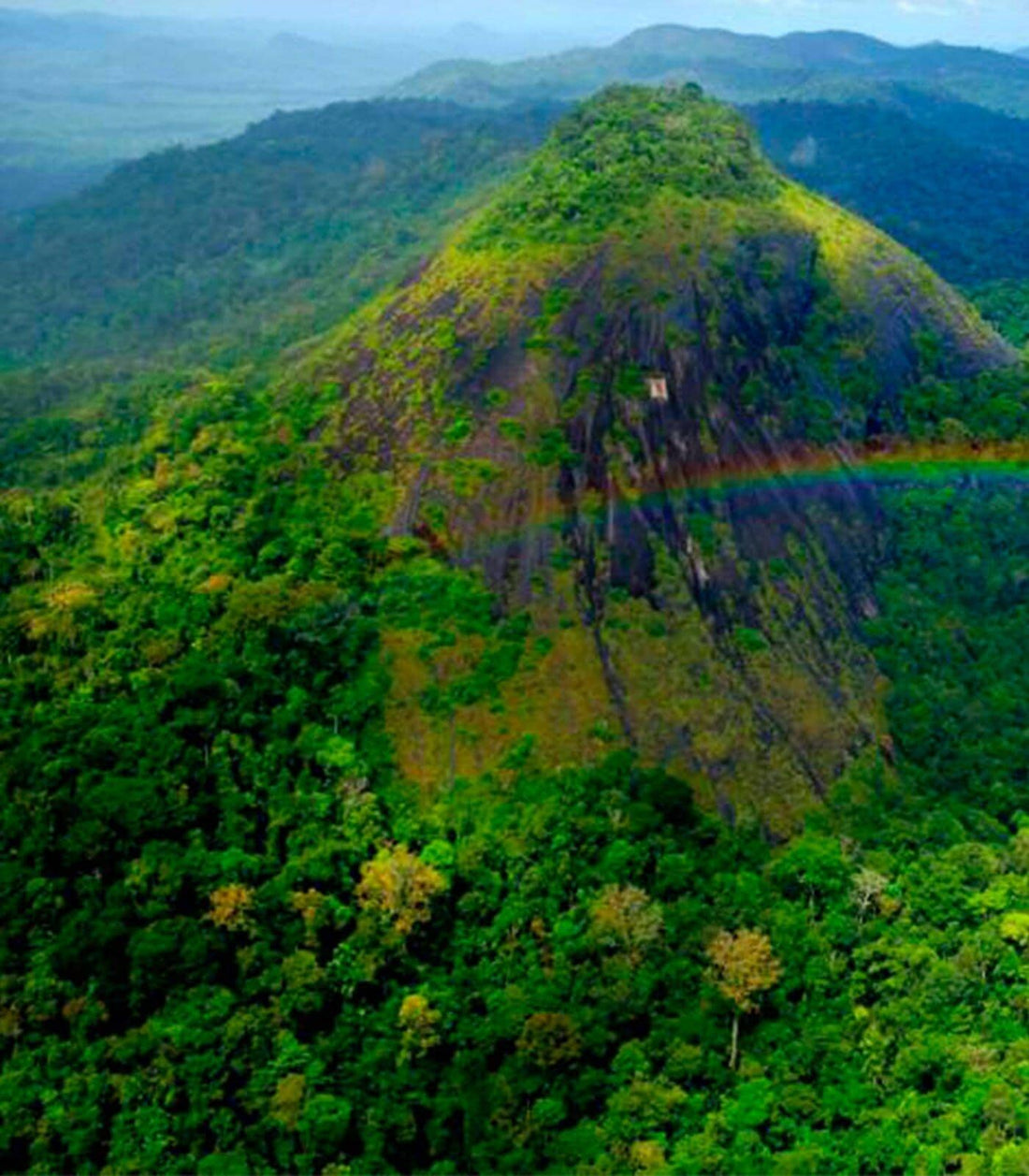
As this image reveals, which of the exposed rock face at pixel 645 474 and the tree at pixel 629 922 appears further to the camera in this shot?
the exposed rock face at pixel 645 474

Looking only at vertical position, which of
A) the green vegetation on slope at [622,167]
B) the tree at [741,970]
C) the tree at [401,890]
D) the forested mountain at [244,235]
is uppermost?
the green vegetation on slope at [622,167]

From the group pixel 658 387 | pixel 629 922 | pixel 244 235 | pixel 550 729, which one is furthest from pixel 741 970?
pixel 244 235

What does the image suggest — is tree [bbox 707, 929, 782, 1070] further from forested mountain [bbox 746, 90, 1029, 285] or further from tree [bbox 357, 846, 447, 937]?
forested mountain [bbox 746, 90, 1029, 285]

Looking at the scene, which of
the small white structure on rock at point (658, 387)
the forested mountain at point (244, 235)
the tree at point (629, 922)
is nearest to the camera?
the tree at point (629, 922)

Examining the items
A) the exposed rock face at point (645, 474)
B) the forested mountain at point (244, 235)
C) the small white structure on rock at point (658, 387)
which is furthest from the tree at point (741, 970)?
the forested mountain at point (244, 235)

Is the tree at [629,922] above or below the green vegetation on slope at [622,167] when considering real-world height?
below

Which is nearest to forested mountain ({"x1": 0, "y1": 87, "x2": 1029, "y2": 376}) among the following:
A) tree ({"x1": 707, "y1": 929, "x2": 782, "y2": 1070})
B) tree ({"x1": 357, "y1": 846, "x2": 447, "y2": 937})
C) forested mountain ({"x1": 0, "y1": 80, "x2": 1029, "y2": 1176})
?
forested mountain ({"x1": 0, "y1": 80, "x2": 1029, "y2": 1176})

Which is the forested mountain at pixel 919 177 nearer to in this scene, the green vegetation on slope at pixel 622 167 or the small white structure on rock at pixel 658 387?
the green vegetation on slope at pixel 622 167

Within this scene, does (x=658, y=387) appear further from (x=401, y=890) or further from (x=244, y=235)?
(x=244, y=235)
